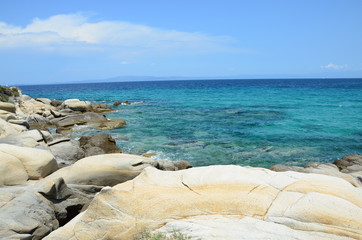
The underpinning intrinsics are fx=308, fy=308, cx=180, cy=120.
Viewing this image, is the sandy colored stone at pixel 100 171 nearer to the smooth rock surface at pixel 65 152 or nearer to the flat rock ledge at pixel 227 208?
the flat rock ledge at pixel 227 208

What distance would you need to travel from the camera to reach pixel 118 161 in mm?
10500

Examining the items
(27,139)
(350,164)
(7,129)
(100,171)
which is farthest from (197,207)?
(7,129)

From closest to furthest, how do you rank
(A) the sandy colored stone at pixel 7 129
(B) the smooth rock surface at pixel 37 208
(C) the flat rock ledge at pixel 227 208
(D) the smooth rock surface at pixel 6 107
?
(C) the flat rock ledge at pixel 227 208
(B) the smooth rock surface at pixel 37 208
(A) the sandy colored stone at pixel 7 129
(D) the smooth rock surface at pixel 6 107

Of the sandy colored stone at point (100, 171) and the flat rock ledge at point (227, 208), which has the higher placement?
the flat rock ledge at point (227, 208)

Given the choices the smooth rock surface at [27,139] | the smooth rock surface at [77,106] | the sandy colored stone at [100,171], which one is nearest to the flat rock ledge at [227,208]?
the sandy colored stone at [100,171]

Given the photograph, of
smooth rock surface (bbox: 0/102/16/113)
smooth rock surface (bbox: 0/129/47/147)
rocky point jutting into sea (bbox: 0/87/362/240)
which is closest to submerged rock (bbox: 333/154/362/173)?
rocky point jutting into sea (bbox: 0/87/362/240)

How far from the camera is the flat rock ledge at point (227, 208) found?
5691 millimetres

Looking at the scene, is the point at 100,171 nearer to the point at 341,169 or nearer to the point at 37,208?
the point at 37,208

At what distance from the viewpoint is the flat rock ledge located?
18.7ft

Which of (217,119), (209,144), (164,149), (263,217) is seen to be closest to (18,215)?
(263,217)

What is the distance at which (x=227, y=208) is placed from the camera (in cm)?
637

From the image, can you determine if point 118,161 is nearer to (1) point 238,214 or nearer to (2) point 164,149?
(1) point 238,214

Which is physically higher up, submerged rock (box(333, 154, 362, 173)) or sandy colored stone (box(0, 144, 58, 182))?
sandy colored stone (box(0, 144, 58, 182))

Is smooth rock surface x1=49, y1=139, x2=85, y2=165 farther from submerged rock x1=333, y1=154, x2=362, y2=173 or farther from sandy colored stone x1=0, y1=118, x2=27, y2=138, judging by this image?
submerged rock x1=333, y1=154, x2=362, y2=173
